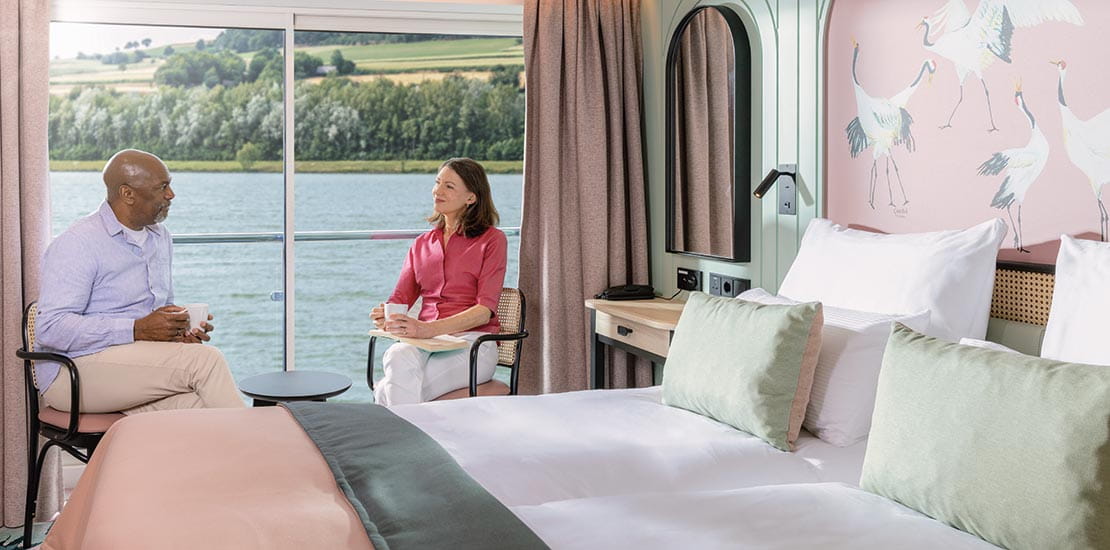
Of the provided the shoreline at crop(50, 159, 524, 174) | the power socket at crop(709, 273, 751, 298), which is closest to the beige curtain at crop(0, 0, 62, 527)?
the power socket at crop(709, 273, 751, 298)

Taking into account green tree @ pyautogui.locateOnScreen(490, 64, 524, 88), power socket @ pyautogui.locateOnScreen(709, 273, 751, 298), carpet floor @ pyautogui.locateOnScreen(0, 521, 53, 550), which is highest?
→ green tree @ pyautogui.locateOnScreen(490, 64, 524, 88)

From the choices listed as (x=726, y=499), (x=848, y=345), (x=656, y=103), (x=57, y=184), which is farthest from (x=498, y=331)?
(x=57, y=184)

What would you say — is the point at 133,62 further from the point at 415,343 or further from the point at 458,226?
the point at 415,343

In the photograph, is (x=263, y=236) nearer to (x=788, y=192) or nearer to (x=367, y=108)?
(x=788, y=192)

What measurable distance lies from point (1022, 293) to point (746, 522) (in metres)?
1.11

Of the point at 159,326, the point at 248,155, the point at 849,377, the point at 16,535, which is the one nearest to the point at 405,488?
the point at 849,377

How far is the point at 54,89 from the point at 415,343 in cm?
269

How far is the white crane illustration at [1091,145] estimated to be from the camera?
2.04 meters

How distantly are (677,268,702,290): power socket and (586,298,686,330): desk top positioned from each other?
83mm

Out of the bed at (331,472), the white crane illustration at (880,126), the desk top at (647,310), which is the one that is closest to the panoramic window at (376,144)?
the desk top at (647,310)

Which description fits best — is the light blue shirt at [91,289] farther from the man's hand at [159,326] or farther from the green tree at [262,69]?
the green tree at [262,69]

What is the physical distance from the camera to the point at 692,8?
150 inches

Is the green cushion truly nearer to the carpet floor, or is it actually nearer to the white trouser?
the white trouser

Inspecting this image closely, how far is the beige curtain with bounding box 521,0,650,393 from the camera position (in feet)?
13.9
